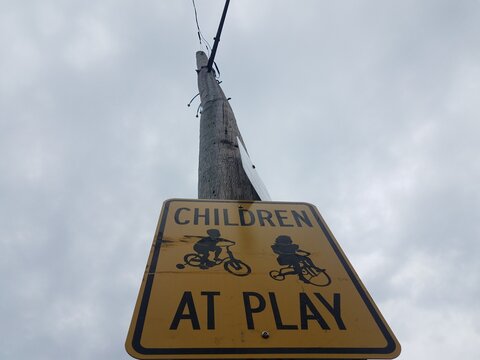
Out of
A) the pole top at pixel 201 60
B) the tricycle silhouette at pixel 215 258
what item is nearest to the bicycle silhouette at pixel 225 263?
the tricycle silhouette at pixel 215 258

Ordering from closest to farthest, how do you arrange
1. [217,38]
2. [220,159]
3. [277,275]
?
[277,275] < [220,159] < [217,38]

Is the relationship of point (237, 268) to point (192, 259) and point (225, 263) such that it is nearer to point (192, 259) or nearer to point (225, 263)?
point (225, 263)

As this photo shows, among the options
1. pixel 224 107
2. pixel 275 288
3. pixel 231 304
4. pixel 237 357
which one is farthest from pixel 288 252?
pixel 224 107

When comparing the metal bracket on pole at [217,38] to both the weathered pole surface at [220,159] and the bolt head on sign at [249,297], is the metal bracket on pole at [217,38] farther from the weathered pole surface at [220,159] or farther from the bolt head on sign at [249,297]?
the bolt head on sign at [249,297]

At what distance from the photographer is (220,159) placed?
98.3 inches

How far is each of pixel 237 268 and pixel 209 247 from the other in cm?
19

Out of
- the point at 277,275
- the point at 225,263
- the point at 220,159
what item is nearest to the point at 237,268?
the point at 225,263

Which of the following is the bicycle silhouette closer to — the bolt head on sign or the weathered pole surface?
the bolt head on sign

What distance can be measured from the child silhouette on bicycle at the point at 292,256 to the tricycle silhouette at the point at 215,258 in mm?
182

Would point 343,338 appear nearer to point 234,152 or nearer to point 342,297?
point 342,297

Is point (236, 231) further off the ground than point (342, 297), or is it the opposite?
point (236, 231)

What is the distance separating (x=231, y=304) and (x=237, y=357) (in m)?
0.21

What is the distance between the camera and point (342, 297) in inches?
54.9

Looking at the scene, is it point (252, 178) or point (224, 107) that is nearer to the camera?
point (252, 178)
